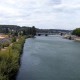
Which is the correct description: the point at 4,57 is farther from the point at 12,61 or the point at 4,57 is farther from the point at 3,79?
the point at 3,79

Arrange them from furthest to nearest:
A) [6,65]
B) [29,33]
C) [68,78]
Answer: [29,33] → [68,78] → [6,65]

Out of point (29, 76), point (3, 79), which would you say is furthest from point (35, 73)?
point (3, 79)

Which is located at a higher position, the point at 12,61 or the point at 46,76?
the point at 12,61

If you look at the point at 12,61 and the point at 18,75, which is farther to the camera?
the point at 18,75

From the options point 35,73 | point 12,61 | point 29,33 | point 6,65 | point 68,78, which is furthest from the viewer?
point 29,33

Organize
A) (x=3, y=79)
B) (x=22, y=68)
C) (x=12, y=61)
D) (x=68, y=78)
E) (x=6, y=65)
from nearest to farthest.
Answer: (x=3, y=79) → (x=6, y=65) → (x=12, y=61) → (x=68, y=78) → (x=22, y=68)

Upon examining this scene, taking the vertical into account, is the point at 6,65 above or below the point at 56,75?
above

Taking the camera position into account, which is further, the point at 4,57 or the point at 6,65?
the point at 4,57

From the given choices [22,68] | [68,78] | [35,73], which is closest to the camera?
[68,78]

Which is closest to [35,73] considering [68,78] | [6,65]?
[68,78]

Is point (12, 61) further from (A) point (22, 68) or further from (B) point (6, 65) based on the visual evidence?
(A) point (22, 68)
